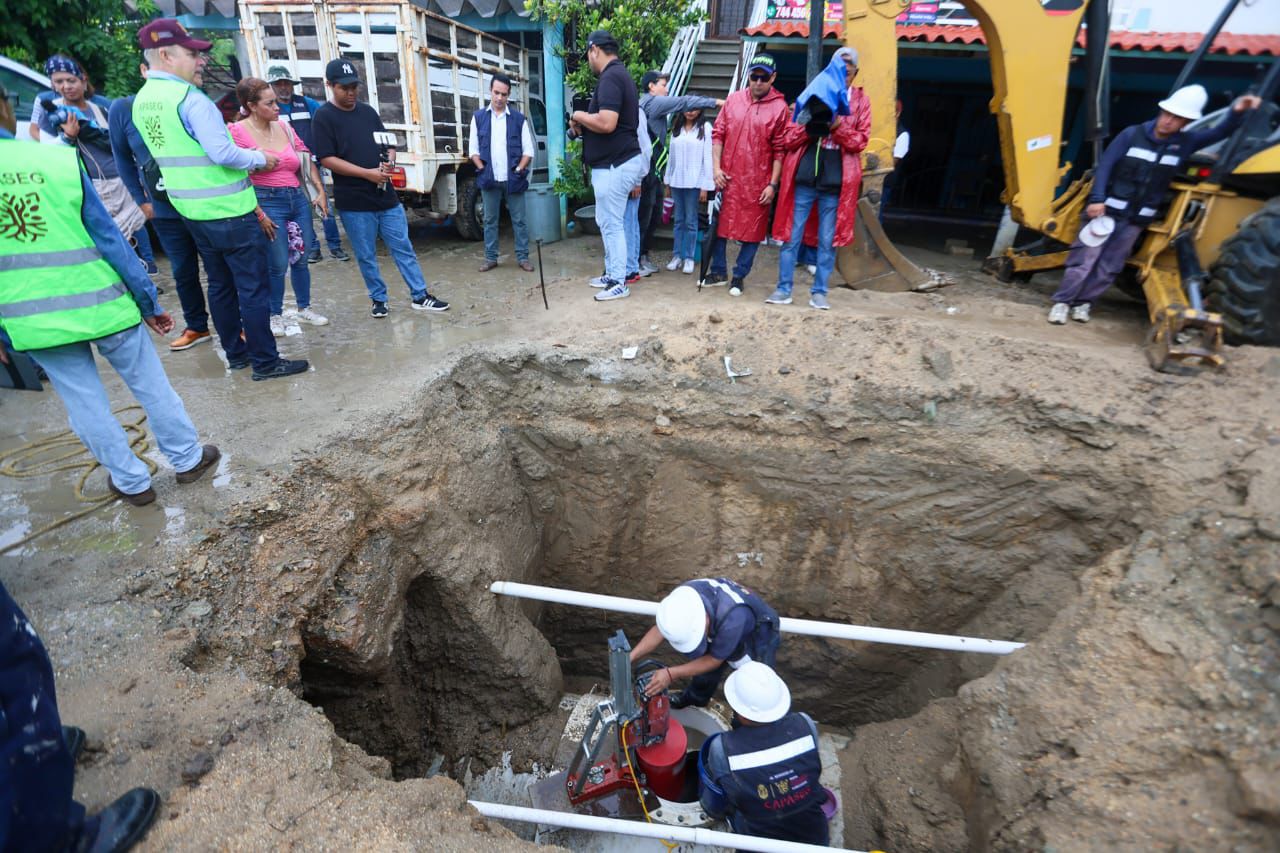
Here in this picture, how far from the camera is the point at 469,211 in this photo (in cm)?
827

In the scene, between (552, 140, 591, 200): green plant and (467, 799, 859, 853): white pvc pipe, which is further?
(552, 140, 591, 200): green plant

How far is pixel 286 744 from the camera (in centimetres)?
223

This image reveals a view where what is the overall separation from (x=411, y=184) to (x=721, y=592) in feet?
20.9

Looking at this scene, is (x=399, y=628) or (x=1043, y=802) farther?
(x=399, y=628)

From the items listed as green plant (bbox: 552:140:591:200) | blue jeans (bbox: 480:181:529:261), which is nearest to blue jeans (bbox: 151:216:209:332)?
blue jeans (bbox: 480:181:529:261)

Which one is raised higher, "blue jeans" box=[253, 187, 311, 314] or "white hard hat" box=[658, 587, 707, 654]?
"blue jeans" box=[253, 187, 311, 314]

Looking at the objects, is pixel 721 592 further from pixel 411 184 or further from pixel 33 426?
pixel 411 184

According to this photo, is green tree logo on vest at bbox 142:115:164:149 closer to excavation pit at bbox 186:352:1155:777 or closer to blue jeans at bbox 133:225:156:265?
excavation pit at bbox 186:352:1155:777

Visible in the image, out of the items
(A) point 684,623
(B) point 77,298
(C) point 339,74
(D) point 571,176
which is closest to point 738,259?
(D) point 571,176

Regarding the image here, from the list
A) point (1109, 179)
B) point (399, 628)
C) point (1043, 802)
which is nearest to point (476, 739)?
point (399, 628)

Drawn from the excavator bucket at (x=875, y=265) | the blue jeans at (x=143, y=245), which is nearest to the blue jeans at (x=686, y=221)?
the excavator bucket at (x=875, y=265)

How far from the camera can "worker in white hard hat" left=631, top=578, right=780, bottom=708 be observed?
308 cm

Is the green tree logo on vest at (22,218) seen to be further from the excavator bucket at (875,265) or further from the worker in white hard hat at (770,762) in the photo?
the excavator bucket at (875,265)

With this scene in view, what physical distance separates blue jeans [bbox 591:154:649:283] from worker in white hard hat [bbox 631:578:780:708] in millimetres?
3189
